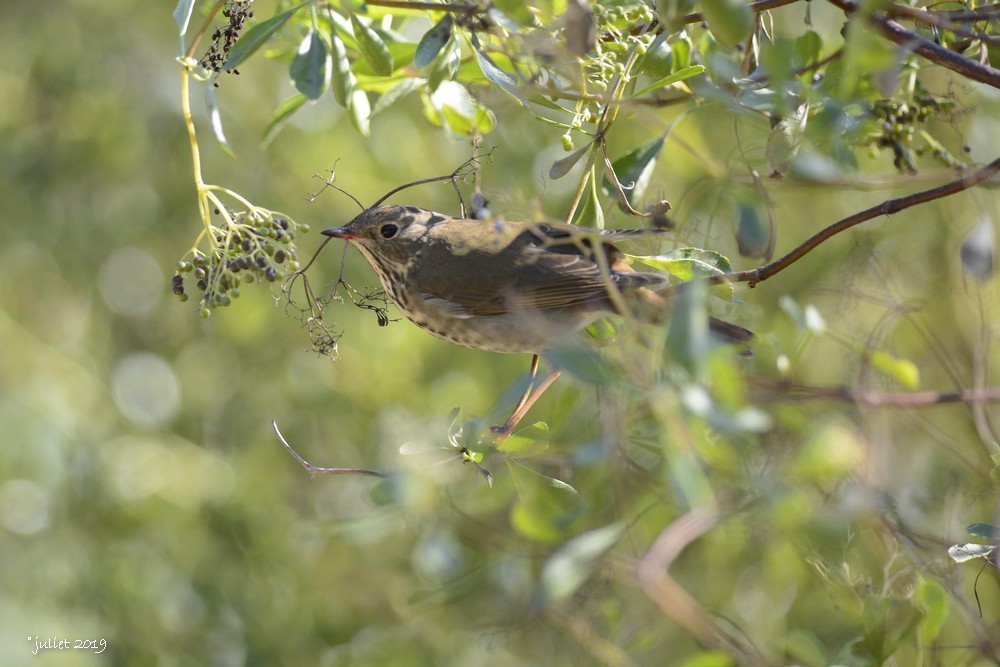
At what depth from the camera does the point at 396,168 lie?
16.4 ft

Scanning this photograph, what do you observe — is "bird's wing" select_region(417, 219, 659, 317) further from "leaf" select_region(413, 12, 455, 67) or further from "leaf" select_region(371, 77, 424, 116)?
"leaf" select_region(413, 12, 455, 67)

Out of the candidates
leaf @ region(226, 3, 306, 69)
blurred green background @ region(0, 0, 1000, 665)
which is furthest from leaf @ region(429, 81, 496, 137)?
blurred green background @ region(0, 0, 1000, 665)

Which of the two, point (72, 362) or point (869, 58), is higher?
point (869, 58)

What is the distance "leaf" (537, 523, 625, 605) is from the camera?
1242mm

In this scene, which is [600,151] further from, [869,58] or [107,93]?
[107,93]

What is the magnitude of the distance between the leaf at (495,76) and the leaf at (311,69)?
31 centimetres

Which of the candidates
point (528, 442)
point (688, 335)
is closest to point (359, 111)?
point (528, 442)

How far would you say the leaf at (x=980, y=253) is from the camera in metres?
1.74

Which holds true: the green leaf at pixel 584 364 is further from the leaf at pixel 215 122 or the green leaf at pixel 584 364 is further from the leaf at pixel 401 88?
the leaf at pixel 401 88

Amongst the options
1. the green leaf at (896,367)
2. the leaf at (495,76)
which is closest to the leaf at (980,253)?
the green leaf at (896,367)

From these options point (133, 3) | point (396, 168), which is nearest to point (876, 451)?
point (396, 168)

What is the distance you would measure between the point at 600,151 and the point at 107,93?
4.55 meters

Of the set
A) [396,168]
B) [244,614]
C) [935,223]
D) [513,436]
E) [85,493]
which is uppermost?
[513,436]

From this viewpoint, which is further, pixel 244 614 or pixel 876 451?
pixel 244 614
